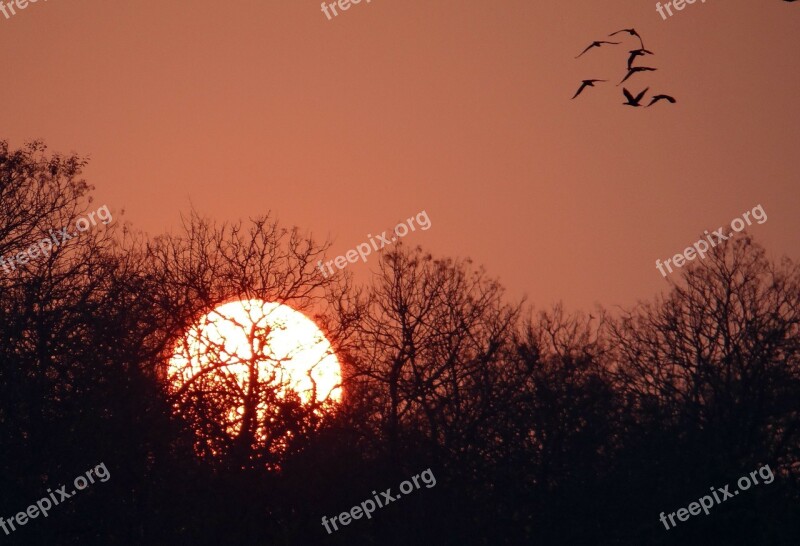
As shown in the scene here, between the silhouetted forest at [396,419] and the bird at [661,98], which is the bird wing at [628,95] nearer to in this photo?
the bird at [661,98]

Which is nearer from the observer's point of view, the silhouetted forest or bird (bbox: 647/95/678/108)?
bird (bbox: 647/95/678/108)

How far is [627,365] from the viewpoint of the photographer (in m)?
38.9

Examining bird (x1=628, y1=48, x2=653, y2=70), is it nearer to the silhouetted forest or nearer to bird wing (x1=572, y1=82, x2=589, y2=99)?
bird wing (x1=572, y1=82, x2=589, y2=99)

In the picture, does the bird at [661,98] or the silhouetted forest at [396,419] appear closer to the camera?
the bird at [661,98]

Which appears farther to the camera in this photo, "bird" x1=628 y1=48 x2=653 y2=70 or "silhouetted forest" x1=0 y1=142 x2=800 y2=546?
"silhouetted forest" x1=0 y1=142 x2=800 y2=546

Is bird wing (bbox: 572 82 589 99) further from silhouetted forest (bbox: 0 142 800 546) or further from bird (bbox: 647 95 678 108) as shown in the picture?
silhouetted forest (bbox: 0 142 800 546)

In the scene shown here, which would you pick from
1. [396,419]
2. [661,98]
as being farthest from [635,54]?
[396,419]

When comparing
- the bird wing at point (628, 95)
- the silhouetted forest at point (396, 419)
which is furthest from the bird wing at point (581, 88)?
the silhouetted forest at point (396, 419)

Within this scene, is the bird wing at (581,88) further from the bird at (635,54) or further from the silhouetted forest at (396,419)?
the silhouetted forest at (396,419)

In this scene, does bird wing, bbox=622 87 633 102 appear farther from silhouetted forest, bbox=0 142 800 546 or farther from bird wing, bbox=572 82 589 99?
silhouetted forest, bbox=0 142 800 546

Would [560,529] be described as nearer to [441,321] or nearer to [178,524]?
[441,321]

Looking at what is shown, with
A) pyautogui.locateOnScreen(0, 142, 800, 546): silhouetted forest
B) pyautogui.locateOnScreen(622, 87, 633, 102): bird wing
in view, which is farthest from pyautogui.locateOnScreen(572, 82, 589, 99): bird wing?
pyautogui.locateOnScreen(0, 142, 800, 546): silhouetted forest

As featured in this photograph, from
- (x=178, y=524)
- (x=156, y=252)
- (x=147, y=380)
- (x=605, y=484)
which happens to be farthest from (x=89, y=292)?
(x=605, y=484)

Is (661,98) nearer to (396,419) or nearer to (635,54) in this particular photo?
(635,54)
